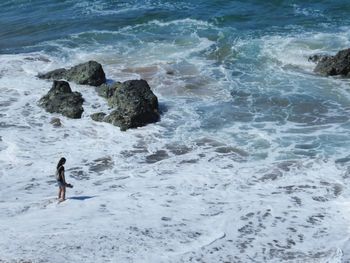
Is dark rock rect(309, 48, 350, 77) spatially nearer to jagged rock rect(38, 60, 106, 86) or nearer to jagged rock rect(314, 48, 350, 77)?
jagged rock rect(314, 48, 350, 77)

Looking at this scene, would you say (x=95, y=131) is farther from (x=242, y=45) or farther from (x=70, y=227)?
(x=242, y=45)

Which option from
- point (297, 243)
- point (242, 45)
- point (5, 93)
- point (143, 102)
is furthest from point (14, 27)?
point (297, 243)

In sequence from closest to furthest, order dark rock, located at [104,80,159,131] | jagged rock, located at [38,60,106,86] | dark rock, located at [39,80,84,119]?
dark rock, located at [104,80,159,131] < dark rock, located at [39,80,84,119] < jagged rock, located at [38,60,106,86]

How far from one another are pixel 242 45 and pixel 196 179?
14159 mm

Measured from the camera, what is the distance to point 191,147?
795 inches

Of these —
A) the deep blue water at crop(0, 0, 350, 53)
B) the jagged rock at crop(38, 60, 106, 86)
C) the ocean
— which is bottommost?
the ocean

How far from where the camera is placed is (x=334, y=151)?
63.9 ft

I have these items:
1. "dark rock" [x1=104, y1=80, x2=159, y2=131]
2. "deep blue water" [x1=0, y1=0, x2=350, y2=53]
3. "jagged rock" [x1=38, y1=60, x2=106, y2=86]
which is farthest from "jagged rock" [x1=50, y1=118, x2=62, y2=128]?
"deep blue water" [x1=0, y1=0, x2=350, y2=53]

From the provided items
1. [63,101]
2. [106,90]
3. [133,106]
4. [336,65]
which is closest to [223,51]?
[336,65]

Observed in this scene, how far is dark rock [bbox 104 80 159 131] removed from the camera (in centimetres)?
2180

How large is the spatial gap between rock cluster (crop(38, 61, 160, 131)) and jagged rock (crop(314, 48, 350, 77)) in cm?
798

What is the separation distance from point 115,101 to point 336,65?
382 inches

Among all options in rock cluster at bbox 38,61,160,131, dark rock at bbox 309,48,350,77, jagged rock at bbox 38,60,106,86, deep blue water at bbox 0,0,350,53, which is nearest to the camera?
rock cluster at bbox 38,61,160,131

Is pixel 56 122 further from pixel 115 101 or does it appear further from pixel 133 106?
pixel 133 106
